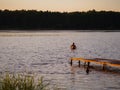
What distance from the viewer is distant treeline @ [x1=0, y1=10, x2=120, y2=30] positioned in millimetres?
163875

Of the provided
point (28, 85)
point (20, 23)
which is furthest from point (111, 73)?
point (20, 23)

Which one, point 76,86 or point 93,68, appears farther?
point 93,68

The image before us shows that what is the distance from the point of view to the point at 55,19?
168m

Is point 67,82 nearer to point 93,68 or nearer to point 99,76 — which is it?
point 99,76

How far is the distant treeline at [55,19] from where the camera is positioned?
163875 mm

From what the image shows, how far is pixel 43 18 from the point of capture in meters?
169

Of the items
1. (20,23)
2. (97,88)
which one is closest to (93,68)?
(97,88)

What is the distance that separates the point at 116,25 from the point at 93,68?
150 meters

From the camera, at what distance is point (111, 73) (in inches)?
1268

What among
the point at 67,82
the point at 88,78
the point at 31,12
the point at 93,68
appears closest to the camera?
the point at 67,82

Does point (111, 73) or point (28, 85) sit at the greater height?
point (28, 85)

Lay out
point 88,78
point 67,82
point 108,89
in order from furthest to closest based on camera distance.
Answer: point 88,78 → point 67,82 → point 108,89

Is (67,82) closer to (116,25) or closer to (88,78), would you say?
(88,78)

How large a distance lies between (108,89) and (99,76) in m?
6.23
